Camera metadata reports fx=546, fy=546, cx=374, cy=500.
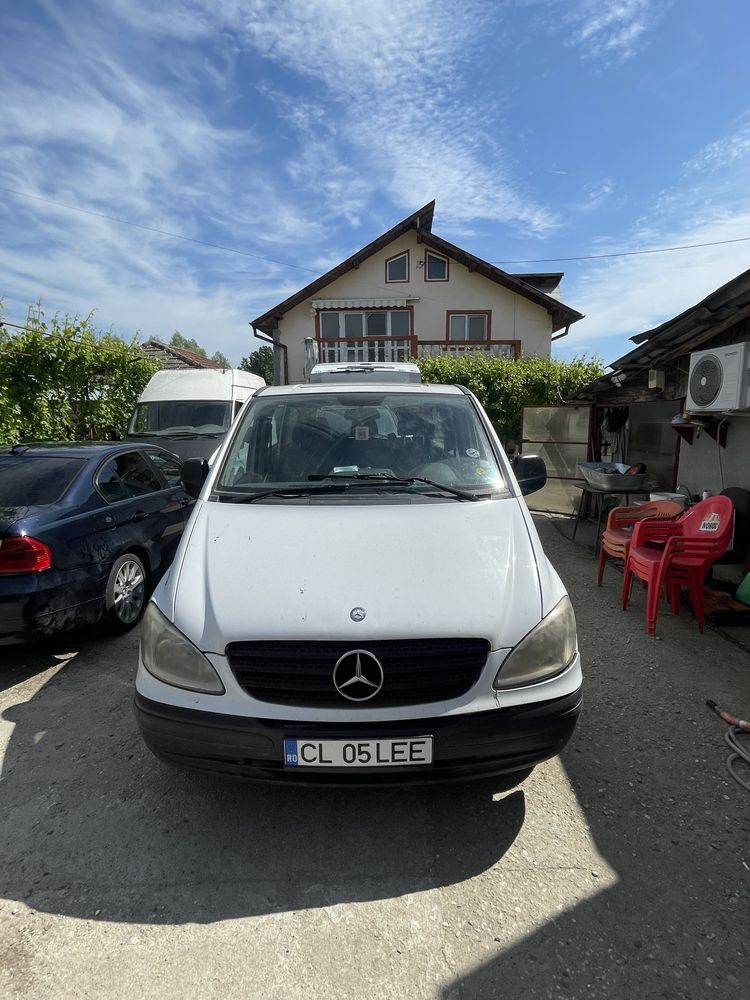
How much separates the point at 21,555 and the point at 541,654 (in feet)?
10.7

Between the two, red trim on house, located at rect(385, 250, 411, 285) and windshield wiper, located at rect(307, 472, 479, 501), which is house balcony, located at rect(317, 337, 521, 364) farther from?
windshield wiper, located at rect(307, 472, 479, 501)

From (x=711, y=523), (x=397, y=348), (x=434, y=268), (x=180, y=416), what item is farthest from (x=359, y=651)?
(x=434, y=268)

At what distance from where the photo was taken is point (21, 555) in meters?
3.53

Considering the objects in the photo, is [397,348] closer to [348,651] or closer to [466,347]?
[466,347]

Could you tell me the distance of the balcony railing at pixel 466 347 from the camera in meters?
18.5

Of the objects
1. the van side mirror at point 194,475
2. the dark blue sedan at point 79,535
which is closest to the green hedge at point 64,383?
the dark blue sedan at point 79,535

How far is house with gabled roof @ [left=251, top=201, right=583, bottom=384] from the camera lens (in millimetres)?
18891

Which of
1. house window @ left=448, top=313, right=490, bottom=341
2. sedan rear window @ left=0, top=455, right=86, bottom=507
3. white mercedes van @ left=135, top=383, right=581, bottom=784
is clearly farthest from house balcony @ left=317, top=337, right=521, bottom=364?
white mercedes van @ left=135, top=383, right=581, bottom=784

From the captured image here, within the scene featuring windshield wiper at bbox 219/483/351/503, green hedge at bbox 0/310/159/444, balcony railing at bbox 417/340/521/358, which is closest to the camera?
windshield wiper at bbox 219/483/351/503

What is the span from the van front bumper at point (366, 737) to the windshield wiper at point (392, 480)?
→ 1.16 meters

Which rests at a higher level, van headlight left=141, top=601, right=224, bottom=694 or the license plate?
van headlight left=141, top=601, right=224, bottom=694

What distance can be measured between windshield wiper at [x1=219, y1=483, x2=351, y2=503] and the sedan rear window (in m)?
1.94

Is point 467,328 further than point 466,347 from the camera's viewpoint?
Yes

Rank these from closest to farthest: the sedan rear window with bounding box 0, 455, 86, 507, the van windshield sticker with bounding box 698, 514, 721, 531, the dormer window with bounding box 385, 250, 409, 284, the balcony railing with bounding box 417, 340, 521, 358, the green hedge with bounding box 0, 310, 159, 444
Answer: the sedan rear window with bounding box 0, 455, 86, 507, the van windshield sticker with bounding box 698, 514, 721, 531, the green hedge with bounding box 0, 310, 159, 444, the balcony railing with bounding box 417, 340, 521, 358, the dormer window with bounding box 385, 250, 409, 284
